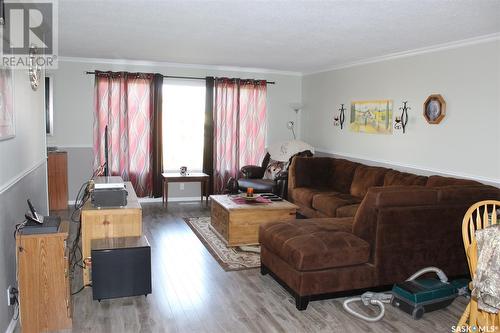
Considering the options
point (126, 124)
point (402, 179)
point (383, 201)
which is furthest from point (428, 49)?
point (126, 124)

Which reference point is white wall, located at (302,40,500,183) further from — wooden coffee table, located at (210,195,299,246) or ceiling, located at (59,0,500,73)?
wooden coffee table, located at (210,195,299,246)

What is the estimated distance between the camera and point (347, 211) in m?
4.89

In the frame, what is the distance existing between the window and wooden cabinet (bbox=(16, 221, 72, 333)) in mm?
4502

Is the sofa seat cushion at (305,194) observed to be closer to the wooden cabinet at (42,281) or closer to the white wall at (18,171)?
the white wall at (18,171)

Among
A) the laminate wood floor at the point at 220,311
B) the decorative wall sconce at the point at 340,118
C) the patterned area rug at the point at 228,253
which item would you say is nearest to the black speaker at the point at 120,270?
the laminate wood floor at the point at 220,311

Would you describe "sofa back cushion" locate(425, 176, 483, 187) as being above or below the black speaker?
above

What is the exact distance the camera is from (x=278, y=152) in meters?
7.04

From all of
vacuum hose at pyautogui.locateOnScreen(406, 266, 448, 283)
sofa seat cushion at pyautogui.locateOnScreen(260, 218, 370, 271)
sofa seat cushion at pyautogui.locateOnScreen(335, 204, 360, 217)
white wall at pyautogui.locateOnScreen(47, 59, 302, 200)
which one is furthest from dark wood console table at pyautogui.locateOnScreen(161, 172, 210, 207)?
vacuum hose at pyautogui.locateOnScreen(406, 266, 448, 283)

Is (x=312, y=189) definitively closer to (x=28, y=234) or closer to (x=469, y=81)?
(x=469, y=81)

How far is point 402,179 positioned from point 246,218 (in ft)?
6.18

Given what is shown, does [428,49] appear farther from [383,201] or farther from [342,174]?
[383,201]

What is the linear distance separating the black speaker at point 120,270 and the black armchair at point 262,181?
325 cm

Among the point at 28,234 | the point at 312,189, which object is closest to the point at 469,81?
the point at 312,189
